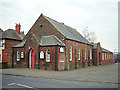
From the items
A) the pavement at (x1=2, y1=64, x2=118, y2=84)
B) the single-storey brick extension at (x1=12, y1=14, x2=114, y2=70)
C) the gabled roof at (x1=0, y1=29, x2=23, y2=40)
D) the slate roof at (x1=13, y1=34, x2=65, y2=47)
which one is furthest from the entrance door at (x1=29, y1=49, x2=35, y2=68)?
the gabled roof at (x1=0, y1=29, x2=23, y2=40)

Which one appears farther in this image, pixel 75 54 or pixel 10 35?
pixel 10 35

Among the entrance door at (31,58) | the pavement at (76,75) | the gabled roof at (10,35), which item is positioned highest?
the gabled roof at (10,35)

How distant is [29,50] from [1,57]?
47.9 feet

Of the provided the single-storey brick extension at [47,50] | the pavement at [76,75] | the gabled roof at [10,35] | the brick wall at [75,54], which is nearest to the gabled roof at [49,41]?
the single-storey brick extension at [47,50]

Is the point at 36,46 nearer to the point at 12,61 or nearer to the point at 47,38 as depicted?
the point at 47,38

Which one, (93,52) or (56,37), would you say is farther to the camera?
(93,52)

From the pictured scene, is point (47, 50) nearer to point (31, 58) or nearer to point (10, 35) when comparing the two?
point (31, 58)

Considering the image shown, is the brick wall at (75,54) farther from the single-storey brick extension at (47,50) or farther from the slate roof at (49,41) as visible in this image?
the slate roof at (49,41)

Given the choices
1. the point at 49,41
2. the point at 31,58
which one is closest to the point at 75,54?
the point at 49,41

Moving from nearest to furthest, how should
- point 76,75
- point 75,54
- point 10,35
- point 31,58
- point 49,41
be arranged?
point 76,75 → point 49,41 → point 31,58 → point 75,54 → point 10,35

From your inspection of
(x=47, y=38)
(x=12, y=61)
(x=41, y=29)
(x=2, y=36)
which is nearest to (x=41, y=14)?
(x=41, y=29)

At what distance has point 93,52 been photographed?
38375mm

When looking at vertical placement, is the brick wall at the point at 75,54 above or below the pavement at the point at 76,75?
above

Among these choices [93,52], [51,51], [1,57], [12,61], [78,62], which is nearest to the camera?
[51,51]
